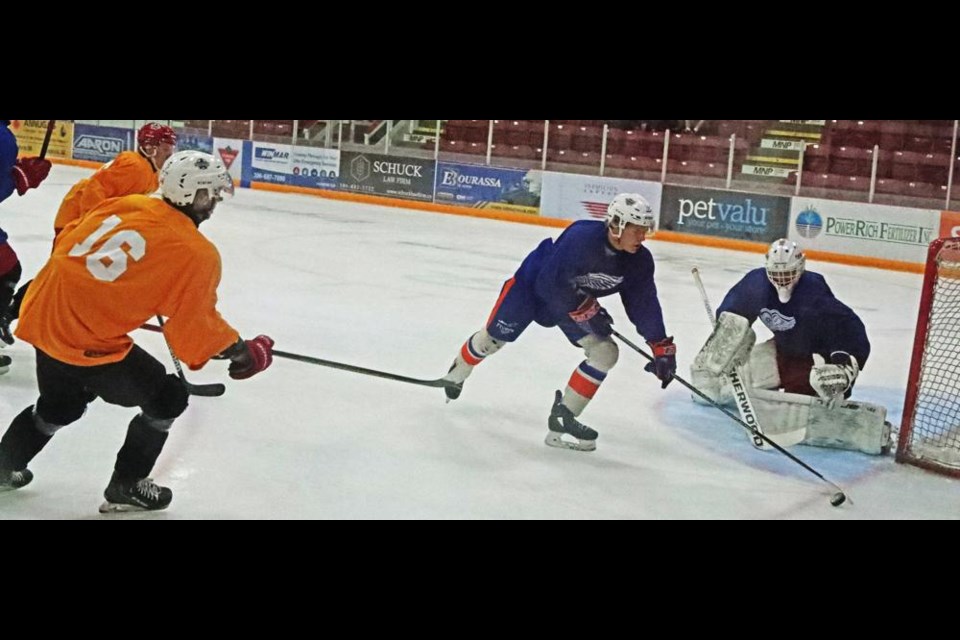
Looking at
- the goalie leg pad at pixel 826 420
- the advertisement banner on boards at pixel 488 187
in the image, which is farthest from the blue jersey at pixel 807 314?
the advertisement banner on boards at pixel 488 187

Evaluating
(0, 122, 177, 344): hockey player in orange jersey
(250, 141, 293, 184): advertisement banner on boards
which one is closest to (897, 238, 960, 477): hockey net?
(0, 122, 177, 344): hockey player in orange jersey

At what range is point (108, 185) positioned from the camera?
358cm

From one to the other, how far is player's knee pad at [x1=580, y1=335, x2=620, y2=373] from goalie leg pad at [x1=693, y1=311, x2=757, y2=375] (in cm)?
36

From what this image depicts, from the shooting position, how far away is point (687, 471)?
346 centimetres

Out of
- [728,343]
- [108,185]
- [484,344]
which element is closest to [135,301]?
[108,185]

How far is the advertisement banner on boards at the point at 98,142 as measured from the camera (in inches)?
405

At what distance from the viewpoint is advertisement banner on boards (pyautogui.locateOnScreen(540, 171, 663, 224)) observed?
8.91 meters

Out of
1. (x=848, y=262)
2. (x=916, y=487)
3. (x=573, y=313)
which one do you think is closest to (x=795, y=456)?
(x=916, y=487)

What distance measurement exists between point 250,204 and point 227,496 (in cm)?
638

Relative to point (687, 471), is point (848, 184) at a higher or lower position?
higher

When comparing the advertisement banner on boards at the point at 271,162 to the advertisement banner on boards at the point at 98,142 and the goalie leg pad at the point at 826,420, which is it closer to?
the advertisement banner on boards at the point at 98,142
